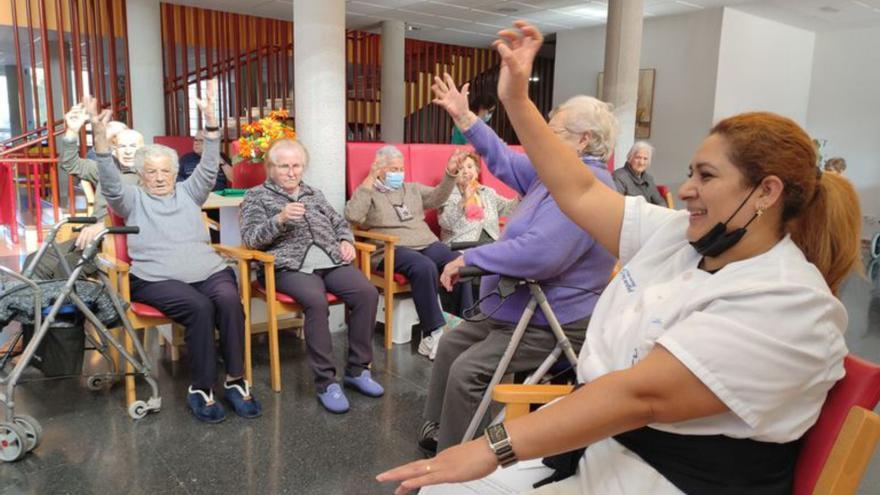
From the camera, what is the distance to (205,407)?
256 centimetres

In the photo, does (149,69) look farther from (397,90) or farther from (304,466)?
(304,466)

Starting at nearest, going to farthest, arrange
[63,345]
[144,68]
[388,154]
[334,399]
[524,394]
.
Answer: [524,394], [63,345], [334,399], [388,154], [144,68]

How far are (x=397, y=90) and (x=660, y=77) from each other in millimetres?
3520

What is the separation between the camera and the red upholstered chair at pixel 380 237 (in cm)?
334

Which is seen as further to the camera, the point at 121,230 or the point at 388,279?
the point at 388,279

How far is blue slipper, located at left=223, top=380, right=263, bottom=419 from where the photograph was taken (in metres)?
2.60

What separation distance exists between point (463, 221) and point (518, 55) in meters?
2.34

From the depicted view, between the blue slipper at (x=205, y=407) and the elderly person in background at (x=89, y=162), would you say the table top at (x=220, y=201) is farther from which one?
the blue slipper at (x=205, y=407)

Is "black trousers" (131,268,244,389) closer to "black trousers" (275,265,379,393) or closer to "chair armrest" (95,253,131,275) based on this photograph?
"chair armrest" (95,253,131,275)

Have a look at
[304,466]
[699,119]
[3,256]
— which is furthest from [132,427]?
[699,119]

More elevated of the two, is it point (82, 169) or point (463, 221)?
point (82, 169)

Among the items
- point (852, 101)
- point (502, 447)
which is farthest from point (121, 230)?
point (852, 101)

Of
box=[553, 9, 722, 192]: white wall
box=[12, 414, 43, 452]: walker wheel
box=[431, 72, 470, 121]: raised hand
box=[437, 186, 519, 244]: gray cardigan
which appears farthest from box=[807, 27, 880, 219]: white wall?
box=[12, 414, 43, 452]: walker wheel

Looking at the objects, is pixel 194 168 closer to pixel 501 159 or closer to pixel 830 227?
Result: pixel 501 159
